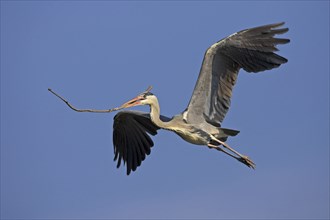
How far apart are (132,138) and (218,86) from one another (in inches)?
157

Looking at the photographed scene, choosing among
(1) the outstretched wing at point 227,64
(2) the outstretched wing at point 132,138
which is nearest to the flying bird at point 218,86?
(1) the outstretched wing at point 227,64

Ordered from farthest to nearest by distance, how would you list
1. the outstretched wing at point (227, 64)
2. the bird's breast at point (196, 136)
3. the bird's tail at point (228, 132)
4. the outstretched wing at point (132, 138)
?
the outstretched wing at point (132, 138)
the bird's tail at point (228, 132)
the bird's breast at point (196, 136)
the outstretched wing at point (227, 64)

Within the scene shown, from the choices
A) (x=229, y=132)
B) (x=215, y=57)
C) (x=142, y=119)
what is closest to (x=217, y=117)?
(x=229, y=132)

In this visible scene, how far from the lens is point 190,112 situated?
17.0 m

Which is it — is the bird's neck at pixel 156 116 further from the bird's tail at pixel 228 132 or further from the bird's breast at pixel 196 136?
the bird's tail at pixel 228 132

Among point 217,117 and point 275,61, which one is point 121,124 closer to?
point 217,117

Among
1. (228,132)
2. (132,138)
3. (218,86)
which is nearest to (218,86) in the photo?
(218,86)

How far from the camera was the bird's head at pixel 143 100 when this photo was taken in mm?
17047

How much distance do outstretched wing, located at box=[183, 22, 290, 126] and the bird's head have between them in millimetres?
860

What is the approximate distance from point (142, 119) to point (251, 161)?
3.54 metres

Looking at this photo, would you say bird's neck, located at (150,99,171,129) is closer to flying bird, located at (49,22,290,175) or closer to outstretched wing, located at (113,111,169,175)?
flying bird, located at (49,22,290,175)

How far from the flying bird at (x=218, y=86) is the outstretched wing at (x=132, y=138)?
2203 mm

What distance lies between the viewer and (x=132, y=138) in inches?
786

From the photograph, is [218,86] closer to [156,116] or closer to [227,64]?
[227,64]
